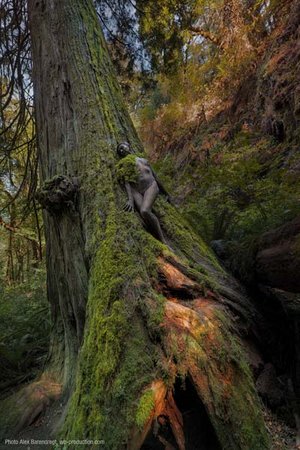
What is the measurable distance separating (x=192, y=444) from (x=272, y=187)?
3.00m

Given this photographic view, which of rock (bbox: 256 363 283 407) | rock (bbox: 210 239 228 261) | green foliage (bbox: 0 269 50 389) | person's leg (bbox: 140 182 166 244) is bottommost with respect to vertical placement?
rock (bbox: 256 363 283 407)

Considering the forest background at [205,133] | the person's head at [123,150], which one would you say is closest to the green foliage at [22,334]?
the forest background at [205,133]

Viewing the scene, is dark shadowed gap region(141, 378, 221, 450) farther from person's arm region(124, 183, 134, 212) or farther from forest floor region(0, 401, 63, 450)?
person's arm region(124, 183, 134, 212)

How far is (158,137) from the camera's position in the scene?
449 inches

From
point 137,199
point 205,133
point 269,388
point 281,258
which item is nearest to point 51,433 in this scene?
point 269,388

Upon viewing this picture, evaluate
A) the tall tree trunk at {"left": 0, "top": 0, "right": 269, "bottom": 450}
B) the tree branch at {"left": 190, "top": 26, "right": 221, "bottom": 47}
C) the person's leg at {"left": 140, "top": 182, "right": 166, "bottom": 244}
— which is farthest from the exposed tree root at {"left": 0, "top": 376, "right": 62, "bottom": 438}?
the tree branch at {"left": 190, "top": 26, "right": 221, "bottom": 47}

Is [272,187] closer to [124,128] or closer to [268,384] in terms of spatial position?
[124,128]

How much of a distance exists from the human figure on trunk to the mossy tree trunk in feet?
0.30

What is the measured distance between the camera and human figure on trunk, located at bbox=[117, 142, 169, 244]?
287 cm

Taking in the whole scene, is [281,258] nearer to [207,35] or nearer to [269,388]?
[269,388]

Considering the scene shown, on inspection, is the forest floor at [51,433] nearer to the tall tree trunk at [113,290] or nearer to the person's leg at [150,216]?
the tall tree trunk at [113,290]

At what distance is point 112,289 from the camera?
2.23m

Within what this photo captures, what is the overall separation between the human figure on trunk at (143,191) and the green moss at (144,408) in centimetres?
139

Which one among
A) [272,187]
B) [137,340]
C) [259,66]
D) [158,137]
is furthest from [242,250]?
[158,137]
